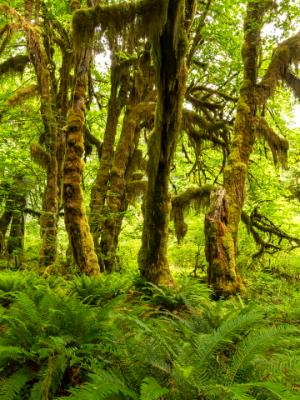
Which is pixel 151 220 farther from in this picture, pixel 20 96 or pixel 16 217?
pixel 16 217

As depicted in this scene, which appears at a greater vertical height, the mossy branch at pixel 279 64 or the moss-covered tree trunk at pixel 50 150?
the mossy branch at pixel 279 64

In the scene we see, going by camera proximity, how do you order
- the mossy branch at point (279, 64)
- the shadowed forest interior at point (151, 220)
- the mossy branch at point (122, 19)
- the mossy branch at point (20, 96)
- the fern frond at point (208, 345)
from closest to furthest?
the fern frond at point (208, 345), the shadowed forest interior at point (151, 220), the mossy branch at point (122, 19), the mossy branch at point (279, 64), the mossy branch at point (20, 96)

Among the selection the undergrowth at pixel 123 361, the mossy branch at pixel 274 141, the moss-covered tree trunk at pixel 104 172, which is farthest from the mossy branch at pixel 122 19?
the mossy branch at pixel 274 141

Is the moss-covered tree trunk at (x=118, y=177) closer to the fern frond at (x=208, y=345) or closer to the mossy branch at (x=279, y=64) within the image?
the mossy branch at (x=279, y=64)

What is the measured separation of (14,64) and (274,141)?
286 inches

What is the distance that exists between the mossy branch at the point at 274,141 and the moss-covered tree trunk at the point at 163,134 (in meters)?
4.34

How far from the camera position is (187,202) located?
29.9 feet

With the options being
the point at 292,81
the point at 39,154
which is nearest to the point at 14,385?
the point at 39,154

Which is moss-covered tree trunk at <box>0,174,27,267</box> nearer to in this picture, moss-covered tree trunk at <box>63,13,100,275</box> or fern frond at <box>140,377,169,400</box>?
moss-covered tree trunk at <box>63,13,100,275</box>

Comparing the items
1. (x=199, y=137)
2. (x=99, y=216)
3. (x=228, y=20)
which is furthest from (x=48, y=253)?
(x=228, y=20)

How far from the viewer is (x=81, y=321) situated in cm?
335

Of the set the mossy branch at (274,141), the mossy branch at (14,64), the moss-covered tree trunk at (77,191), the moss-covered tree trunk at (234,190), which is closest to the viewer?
the moss-covered tree trunk at (77,191)

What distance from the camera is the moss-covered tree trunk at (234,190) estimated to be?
24.2 feet

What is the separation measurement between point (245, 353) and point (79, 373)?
51.2 inches
